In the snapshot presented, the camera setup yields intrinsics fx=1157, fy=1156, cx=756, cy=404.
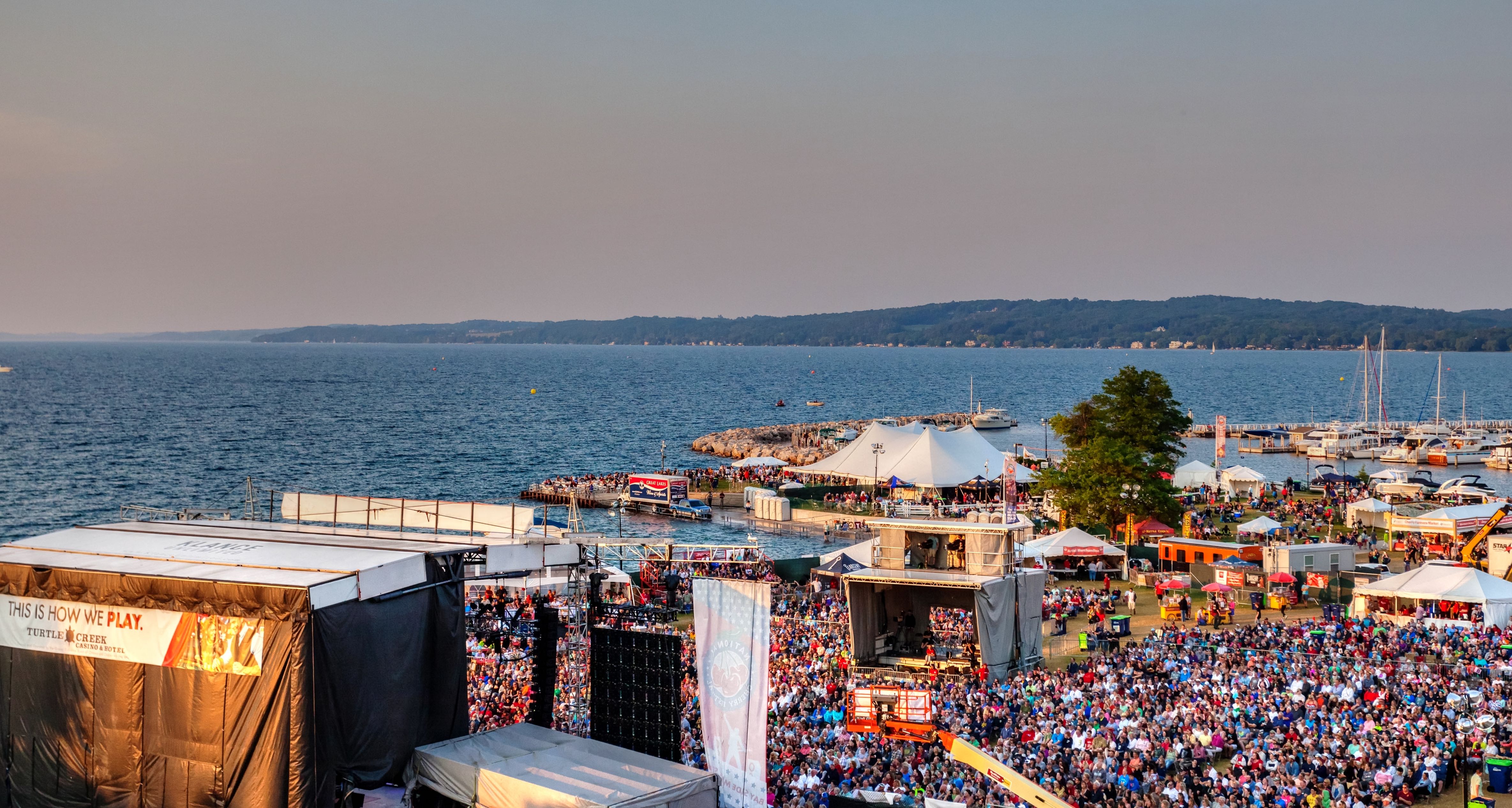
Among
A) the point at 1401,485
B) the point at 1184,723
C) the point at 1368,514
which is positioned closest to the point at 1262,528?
the point at 1368,514

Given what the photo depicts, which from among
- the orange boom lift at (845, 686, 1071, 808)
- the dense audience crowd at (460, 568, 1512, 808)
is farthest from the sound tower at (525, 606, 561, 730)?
the orange boom lift at (845, 686, 1071, 808)

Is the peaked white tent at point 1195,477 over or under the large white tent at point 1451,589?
under

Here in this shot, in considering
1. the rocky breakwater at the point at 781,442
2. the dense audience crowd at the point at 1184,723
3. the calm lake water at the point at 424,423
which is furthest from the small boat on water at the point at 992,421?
the dense audience crowd at the point at 1184,723

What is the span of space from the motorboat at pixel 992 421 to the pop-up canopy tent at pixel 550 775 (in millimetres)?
87529

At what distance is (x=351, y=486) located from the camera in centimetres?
6462

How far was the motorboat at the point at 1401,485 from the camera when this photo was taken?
163 ft

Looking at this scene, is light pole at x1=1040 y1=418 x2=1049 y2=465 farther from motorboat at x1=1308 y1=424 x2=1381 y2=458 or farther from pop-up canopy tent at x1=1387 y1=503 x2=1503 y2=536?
pop-up canopy tent at x1=1387 y1=503 x2=1503 y2=536

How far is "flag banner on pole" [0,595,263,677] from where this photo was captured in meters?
14.3

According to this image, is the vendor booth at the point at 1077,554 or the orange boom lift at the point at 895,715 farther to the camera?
the vendor booth at the point at 1077,554

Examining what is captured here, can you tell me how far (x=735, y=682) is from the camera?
46.2 feet

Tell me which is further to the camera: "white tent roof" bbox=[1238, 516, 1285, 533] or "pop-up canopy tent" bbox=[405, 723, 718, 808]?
"white tent roof" bbox=[1238, 516, 1285, 533]

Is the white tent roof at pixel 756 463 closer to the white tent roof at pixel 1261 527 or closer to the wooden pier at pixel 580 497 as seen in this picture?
the wooden pier at pixel 580 497

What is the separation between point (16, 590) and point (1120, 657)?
1681cm

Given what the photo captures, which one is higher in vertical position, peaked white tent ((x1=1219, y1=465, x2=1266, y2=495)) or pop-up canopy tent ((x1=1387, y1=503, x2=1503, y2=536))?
pop-up canopy tent ((x1=1387, y1=503, x2=1503, y2=536))
